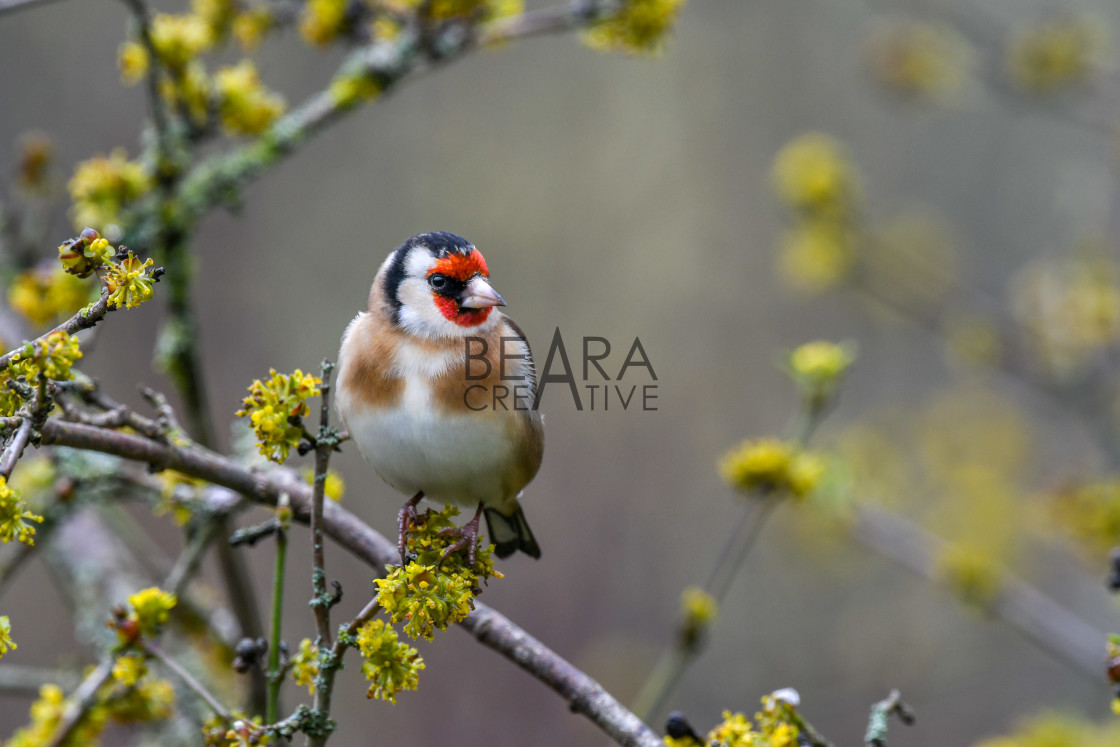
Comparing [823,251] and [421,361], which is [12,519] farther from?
[823,251]

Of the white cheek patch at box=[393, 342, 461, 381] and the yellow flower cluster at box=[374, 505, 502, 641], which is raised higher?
the white cheek patch at box=[393, 342, 461, 381]

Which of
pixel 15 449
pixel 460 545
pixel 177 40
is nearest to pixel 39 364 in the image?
pixel 15 449

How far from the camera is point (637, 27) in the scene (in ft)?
9.66

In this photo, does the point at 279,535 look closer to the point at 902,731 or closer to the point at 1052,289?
the point at 1052,289

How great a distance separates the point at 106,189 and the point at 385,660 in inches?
75.3

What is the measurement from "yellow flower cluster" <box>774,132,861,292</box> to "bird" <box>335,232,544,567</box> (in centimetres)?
235

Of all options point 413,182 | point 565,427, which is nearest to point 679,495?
point 565,427

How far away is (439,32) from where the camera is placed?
9.88 feet

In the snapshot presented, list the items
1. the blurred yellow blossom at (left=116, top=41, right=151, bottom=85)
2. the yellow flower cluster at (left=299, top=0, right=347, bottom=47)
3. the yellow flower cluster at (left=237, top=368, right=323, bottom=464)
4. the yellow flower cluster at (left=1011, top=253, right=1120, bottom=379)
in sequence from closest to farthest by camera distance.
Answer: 1. the yellow flower cluster at (left=237, top=368, right=323, bottom=464)
2. the blurred yellow blossom at (left=116, top=41, right=151, bottom=85)
3. the yellow flower cluster at (left=299, top=0, right=347, bottom=47)
4. the yellow flower cluster at (left=1011, top=253, right=1120, bottom=379)

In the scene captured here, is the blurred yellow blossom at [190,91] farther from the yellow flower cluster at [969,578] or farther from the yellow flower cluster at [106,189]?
the yellow flower cluster at [969,578]

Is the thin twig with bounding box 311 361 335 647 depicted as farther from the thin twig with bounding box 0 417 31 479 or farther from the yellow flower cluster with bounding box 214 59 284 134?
the yellow flower cluster with bounding box 214 59 284 134

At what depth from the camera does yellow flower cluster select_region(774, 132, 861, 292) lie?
14.9 feet

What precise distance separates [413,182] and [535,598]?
127 inches

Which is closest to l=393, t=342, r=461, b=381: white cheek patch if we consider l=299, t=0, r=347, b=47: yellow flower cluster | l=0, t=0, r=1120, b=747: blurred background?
l=299, t=0, r=347, b=47: yellow flower cluster
